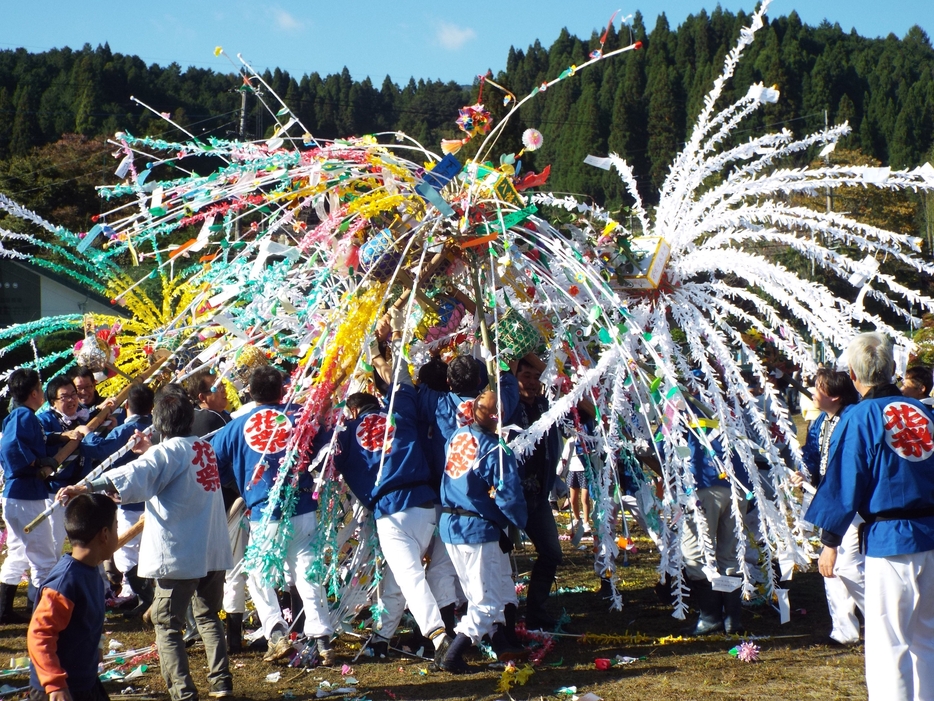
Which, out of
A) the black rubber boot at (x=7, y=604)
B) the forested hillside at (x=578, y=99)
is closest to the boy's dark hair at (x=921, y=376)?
the black rubber boot at (x=7, y=604)

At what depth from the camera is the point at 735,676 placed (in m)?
4.46

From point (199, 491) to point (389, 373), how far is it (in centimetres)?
127

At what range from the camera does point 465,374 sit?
4824 mm

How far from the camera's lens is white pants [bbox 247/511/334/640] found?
4.81 metres

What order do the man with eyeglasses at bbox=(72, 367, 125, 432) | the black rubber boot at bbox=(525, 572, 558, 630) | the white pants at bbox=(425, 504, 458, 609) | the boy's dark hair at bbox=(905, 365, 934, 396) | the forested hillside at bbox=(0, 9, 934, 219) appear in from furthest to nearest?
the forested hillside at bbox=(0, 9, 934, 219), the man with eyeglasses at bbox=(72, 367, 125, 432), the boy's dark hair at bbox=(905, 365, 934, 396), the black rubber boot at bbox=(525, 572, 558, 630), the white pants at bbox=(425, 504, 458, 609)

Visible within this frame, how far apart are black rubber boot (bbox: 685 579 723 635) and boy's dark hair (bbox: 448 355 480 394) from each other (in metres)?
1.81

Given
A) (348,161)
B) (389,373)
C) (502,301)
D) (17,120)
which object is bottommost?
(389,373)

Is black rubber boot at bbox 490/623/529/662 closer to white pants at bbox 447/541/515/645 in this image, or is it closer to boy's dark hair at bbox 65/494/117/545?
white pants at bbox 447/541/515/645

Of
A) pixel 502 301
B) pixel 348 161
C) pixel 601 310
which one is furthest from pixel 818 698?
pixel 348 161

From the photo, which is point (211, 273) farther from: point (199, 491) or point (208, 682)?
point (208, 682)

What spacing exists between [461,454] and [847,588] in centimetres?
216

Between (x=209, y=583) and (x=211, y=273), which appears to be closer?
→ (x=209, y=583)

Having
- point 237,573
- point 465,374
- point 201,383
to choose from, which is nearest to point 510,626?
point 465,374

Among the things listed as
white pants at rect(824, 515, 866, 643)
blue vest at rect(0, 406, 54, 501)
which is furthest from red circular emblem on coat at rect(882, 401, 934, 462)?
blue vest at rect(0, 406, 54, 501)
